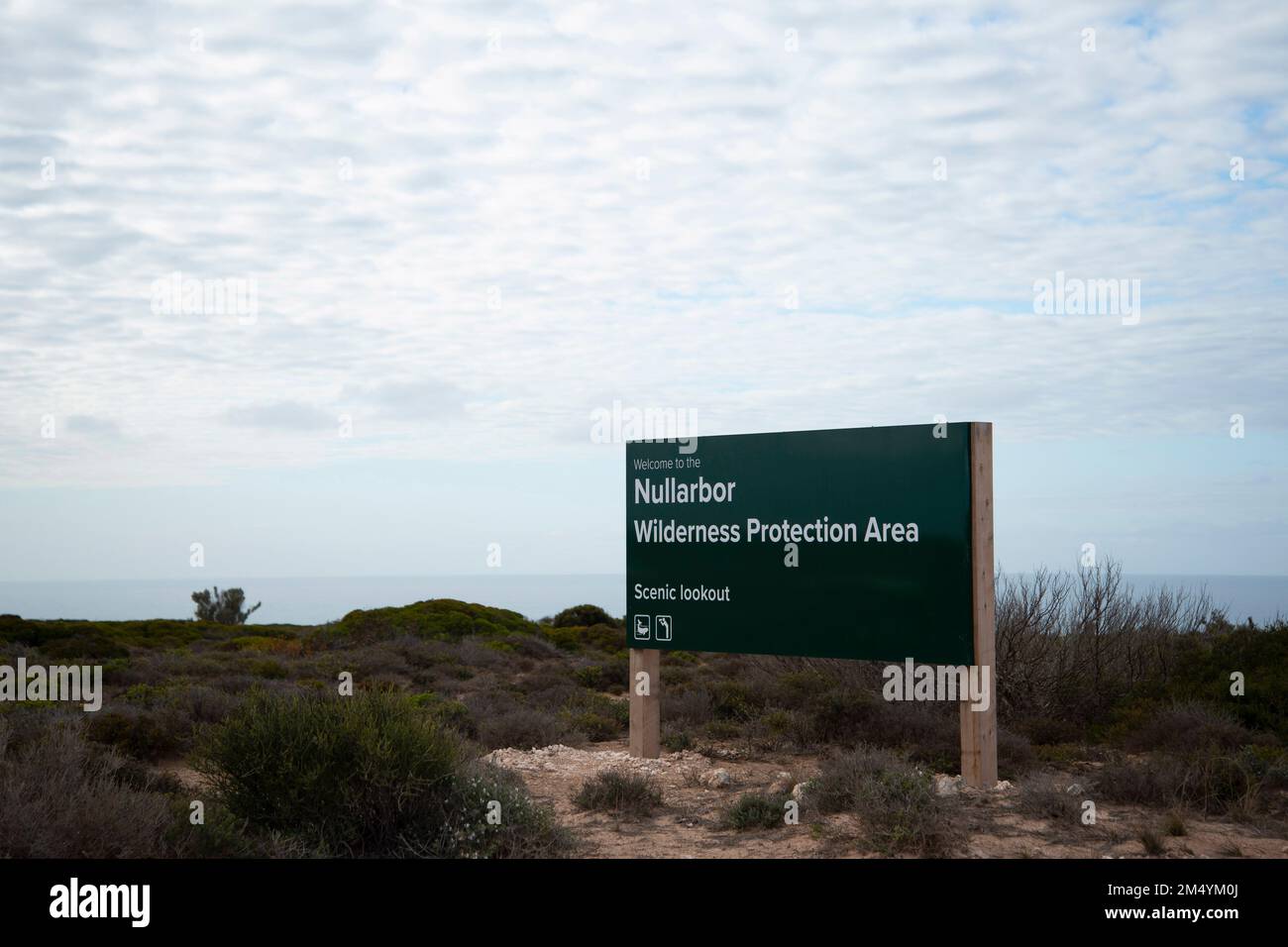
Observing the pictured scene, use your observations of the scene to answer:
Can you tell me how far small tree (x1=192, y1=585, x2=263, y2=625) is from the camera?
128 feet

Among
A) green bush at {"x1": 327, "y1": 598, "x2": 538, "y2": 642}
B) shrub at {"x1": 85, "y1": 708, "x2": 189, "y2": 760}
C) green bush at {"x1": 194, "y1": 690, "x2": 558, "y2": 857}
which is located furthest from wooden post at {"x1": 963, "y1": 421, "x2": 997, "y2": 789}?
green bush at {"x1": 327, "y1": 598, "x2": 538, "y2": 642}

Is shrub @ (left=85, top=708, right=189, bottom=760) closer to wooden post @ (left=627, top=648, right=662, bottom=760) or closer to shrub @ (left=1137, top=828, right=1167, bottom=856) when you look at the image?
wooden post @ (left=627, top=648, right=662, bottom=760)

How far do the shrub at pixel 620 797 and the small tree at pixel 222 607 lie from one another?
33679 millimetres

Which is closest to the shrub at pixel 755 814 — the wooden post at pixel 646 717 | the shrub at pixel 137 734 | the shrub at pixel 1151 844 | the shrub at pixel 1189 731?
the shrub at pixel 1151 844

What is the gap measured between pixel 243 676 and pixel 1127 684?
39.1 feet

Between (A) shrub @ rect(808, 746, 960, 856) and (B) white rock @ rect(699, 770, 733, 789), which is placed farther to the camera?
(B) white rock @ rect(699, 770, 733, 789)

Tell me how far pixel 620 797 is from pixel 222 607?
116 ft

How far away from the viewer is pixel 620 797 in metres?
8.29

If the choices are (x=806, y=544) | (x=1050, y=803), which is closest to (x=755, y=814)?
(x=1050, y=803)

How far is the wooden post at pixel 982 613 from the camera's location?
8430 mm

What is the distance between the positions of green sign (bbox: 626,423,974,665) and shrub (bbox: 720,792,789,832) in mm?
2052

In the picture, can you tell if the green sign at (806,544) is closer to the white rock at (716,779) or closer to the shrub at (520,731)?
A: the white rock at (716,779)
